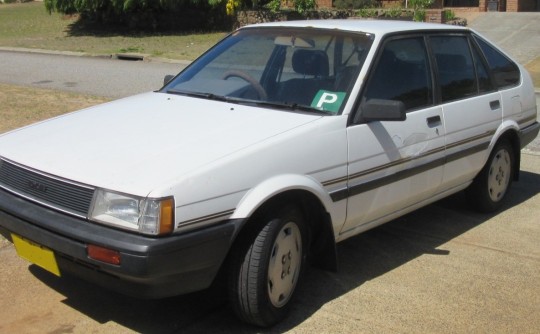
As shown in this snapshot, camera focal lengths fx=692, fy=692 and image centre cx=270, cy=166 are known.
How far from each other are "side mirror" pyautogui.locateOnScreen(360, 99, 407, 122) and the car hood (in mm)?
327

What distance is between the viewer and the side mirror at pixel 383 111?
4113 mm

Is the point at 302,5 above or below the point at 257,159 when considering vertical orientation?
below

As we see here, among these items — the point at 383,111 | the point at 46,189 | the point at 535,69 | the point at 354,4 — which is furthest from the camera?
the point at 354,4

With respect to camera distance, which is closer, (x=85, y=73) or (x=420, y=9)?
(x=85, y=73)

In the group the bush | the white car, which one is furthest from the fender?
the bush

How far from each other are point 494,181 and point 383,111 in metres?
2.18

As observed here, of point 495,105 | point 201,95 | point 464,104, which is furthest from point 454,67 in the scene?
point 201,95

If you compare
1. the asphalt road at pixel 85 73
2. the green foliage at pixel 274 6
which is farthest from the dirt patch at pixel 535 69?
the green foliage at pixel 274 6

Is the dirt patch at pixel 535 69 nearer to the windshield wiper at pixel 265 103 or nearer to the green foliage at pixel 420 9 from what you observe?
the green foliage at pixel 420 9

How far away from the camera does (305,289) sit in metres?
4.31

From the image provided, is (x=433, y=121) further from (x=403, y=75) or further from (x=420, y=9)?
(x=420, y=9)

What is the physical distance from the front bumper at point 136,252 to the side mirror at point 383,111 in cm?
119

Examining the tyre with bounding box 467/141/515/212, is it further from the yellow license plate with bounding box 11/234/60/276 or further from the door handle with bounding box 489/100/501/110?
the yellow license plate with bounding box 11/234/60/276

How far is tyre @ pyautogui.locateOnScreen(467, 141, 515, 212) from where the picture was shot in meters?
5.70
